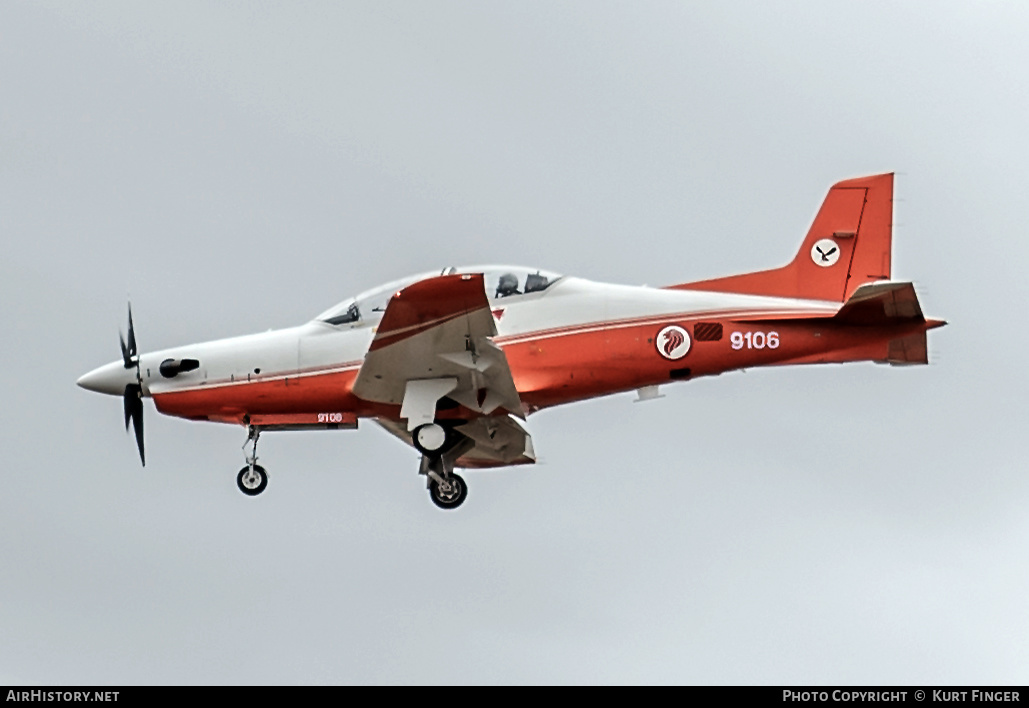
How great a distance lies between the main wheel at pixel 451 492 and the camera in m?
23.2

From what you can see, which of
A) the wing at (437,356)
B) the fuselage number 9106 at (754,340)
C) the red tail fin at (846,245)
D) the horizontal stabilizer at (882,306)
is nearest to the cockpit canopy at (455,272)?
the wing at (437,356)

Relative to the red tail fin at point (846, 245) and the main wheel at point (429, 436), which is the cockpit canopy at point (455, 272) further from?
the red tail fin at point (846, 245)

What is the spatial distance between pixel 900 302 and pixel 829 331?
47.2 inches

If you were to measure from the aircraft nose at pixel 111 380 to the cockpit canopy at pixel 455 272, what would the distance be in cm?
311

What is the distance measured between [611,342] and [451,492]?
10.7 feet

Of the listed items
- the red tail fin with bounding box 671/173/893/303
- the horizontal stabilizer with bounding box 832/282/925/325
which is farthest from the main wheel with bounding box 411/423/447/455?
the horizontal stabilizer with bounding box 832/282/925/325

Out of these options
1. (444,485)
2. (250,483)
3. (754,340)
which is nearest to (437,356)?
(444,485)

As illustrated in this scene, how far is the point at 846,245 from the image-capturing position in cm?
2405

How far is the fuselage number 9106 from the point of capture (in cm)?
2256

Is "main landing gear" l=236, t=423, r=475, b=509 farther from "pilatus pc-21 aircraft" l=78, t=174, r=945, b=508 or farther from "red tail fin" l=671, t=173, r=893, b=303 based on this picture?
"red tail fin" l=671, t=173, r=893, b=303
